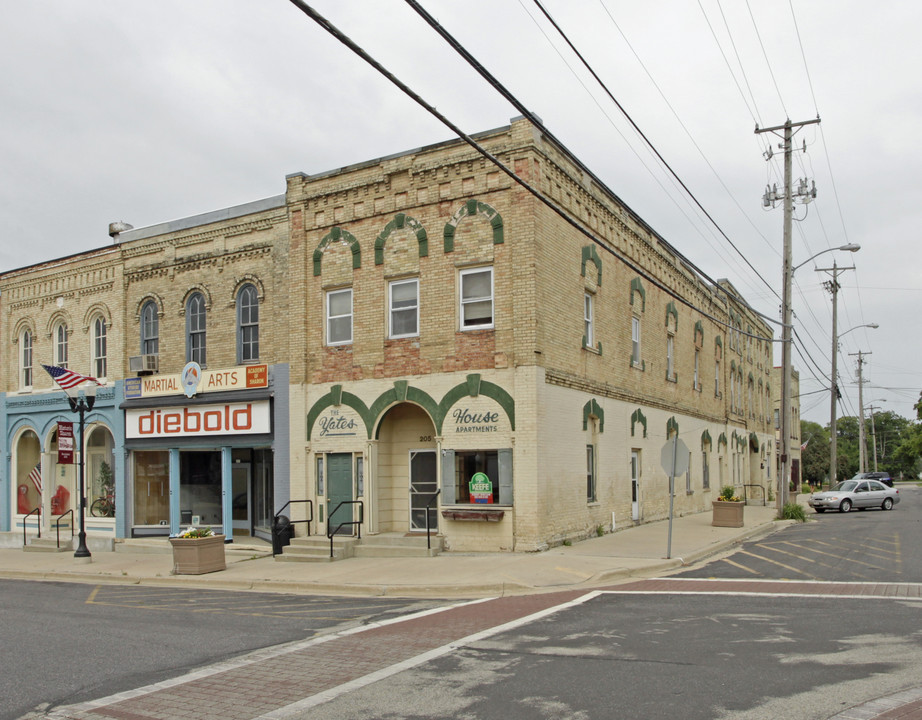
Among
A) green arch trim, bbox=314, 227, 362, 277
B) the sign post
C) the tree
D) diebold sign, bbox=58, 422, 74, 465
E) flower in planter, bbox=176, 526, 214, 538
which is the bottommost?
the tree

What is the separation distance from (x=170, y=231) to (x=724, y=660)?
20077 mm

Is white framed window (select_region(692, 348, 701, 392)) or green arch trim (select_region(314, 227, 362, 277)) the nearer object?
green arch trim (select_region(314, 227, 362, 277))

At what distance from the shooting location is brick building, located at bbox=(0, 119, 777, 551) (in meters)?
18.2

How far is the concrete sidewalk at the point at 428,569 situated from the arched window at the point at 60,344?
6.70 m

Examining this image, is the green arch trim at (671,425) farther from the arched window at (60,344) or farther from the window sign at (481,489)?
the arched window at (60,344)

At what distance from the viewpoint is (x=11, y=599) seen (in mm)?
15102

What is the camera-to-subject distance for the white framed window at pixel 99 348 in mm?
25234

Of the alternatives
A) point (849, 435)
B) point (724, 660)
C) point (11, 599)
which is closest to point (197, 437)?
point (11, 599)

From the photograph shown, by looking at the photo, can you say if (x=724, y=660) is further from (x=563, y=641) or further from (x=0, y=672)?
(x=0, y=672)

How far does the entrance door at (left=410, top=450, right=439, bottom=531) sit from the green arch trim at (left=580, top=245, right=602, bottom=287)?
5.92 m

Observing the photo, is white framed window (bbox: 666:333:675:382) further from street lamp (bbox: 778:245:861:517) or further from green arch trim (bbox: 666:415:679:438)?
street lamp (bbox: 778:245:861:517)

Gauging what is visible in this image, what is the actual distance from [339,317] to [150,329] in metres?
7.03

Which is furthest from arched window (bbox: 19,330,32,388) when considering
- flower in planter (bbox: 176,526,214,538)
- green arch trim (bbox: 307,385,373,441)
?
flower in planter (bbox: 176,526,214,538)

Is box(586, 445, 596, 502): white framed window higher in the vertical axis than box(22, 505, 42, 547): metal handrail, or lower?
higher
